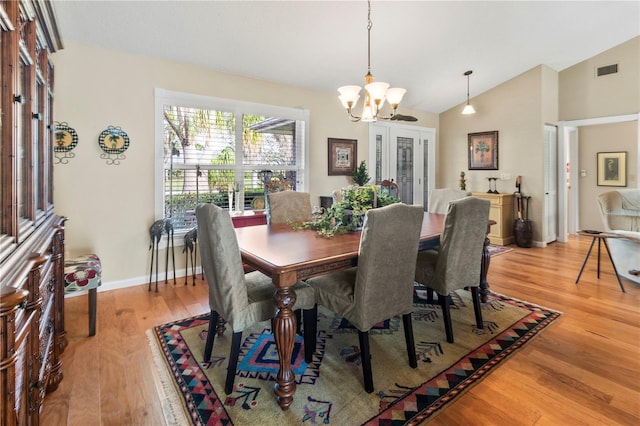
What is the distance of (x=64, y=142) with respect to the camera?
3.19 meters

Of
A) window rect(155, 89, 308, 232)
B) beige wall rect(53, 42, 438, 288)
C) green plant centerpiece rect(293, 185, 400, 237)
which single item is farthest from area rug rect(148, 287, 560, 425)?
window rect(155, 89, 308, 232)

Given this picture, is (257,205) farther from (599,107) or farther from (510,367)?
(599,107)

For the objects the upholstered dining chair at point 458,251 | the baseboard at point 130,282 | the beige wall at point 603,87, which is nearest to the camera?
the upholstered dining chair at point 458,251

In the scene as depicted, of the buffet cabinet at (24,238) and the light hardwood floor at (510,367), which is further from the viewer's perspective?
the light hardwood floor at (510,367)

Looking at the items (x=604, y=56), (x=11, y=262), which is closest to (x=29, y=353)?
(x=11, y=262)

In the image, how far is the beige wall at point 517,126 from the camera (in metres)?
5.46

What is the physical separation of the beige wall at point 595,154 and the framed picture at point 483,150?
187 centimetres

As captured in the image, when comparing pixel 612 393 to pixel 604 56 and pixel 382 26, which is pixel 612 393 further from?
pixel 604 56

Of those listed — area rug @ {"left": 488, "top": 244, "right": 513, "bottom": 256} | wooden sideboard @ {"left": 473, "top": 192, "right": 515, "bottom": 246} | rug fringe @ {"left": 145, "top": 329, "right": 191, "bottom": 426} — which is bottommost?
rug fringe @ {"left": 145, "top": 329, "right": 191, "bottom": 426}

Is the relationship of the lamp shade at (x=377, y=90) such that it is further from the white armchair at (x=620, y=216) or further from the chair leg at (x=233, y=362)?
the white armchair at (x=620, y=216)

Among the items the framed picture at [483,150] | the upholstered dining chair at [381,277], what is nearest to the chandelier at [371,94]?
the upholstered dining chair at [381,277]

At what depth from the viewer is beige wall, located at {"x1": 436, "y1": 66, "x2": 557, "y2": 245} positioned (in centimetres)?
546

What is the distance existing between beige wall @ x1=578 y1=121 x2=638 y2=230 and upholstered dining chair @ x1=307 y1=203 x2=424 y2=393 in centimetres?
623

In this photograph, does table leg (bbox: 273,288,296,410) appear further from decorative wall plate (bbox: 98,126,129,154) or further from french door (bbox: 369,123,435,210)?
french door (bbox: 369,123,435,210)
